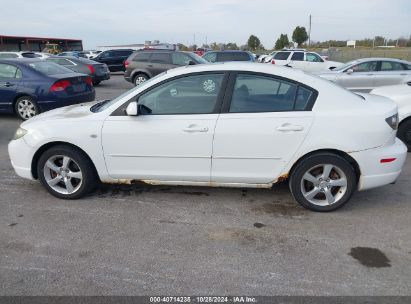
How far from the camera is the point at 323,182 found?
368 centimetres

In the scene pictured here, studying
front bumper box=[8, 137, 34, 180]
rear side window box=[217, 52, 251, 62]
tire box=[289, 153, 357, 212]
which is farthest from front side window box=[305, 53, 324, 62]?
front bumper box=[8, 137, 34, 180]

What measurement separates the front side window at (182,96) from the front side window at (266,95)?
235 mm

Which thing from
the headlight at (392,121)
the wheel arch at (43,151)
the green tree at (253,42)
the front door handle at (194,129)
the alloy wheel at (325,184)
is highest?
the green tree at (253,42)

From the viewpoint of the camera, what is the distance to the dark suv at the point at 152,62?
13953mm

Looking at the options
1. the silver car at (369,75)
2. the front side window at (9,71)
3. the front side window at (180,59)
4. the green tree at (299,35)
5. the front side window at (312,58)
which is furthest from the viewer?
the green tree at (299,35)

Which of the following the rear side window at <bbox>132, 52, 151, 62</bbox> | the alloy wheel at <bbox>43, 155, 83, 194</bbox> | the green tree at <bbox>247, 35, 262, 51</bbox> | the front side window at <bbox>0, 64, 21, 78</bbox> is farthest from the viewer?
the green tree at <bbox>247, 35, 262, 51</bbox>

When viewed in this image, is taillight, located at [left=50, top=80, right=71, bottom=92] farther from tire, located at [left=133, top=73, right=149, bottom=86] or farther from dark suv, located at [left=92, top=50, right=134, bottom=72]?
dark suv, located at [left=92, top=50, right=134, bottom=72]

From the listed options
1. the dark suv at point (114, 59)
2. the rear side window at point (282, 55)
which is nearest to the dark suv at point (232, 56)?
the rear side window at point (282, 55)

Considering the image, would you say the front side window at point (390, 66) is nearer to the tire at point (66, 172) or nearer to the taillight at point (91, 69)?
the tire at point (66, 172)

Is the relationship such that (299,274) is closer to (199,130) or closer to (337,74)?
(199,130)

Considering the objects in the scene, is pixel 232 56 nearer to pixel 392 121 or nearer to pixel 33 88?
pixel 33 88

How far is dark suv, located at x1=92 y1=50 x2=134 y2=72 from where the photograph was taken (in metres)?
23.6

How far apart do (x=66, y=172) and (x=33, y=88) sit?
15.9ft

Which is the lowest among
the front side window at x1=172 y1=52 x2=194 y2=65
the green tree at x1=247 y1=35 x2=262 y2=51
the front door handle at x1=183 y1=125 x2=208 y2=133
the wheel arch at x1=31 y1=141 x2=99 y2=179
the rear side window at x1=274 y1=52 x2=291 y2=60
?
the wheel arch at x1=31 y1=141 x2=99 y2=179
